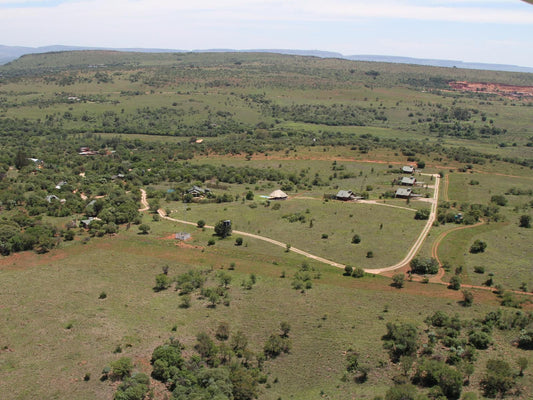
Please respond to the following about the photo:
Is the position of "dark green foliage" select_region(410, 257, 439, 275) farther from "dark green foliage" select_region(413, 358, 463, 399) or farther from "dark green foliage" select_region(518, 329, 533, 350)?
"dark green foliage" select_region(413, 358, 463, 399)

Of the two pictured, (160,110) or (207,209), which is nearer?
(207,209)

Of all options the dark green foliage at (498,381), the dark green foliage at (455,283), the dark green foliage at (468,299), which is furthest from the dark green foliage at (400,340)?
the dark green foliage at (455,283)

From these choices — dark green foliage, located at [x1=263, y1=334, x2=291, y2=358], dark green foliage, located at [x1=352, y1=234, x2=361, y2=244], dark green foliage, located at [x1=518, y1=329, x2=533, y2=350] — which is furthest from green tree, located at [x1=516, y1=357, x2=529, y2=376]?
dark green foliage, located at [x1=352, y1=234, x2=361, y2=244]

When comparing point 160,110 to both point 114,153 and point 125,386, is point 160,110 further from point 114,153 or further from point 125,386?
point 125,386

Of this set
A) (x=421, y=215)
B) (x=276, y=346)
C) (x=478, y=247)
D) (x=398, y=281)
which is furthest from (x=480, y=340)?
(x=421, y=215)

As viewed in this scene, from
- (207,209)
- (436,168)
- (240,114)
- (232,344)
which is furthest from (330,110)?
(232,344)

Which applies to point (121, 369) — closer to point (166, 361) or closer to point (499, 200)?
point (166, 361)
